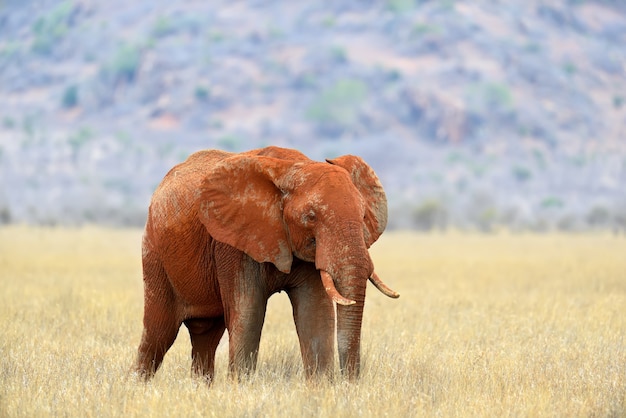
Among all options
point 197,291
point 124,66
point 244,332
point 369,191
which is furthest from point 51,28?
point 244,332

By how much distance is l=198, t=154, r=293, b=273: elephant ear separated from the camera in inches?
294

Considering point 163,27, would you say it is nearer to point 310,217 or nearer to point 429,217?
point 429,217

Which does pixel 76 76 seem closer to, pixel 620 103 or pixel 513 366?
pixel 620 103

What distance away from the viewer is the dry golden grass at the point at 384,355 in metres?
7.10

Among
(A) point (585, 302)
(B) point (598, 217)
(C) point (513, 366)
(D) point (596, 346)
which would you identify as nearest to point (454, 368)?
(C) point (513, 366)

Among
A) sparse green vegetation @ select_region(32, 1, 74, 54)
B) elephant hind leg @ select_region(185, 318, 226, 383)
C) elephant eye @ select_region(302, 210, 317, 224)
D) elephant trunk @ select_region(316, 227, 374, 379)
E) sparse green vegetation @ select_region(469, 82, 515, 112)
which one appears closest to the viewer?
elephant trunk @ select_region(316, 227, 374, 379)

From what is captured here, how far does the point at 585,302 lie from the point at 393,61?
93.3m

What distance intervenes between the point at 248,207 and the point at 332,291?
1114 mm

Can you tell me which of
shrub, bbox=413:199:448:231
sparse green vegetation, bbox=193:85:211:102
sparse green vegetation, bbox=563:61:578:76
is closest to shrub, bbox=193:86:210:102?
sparse green vegetation, bbox=193:85:211:102

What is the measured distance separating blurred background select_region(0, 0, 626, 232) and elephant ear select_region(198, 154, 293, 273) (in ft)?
181

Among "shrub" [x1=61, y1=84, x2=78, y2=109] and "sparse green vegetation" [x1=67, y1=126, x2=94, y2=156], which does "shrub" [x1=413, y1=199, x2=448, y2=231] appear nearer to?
"sparse green vegetation" [x1=67, y1=126, x2=94, y2=156]

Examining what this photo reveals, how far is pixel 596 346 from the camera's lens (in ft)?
33.0

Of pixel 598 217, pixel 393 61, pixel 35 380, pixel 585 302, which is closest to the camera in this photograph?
pixel 35 380

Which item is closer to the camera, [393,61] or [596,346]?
[596,346]
